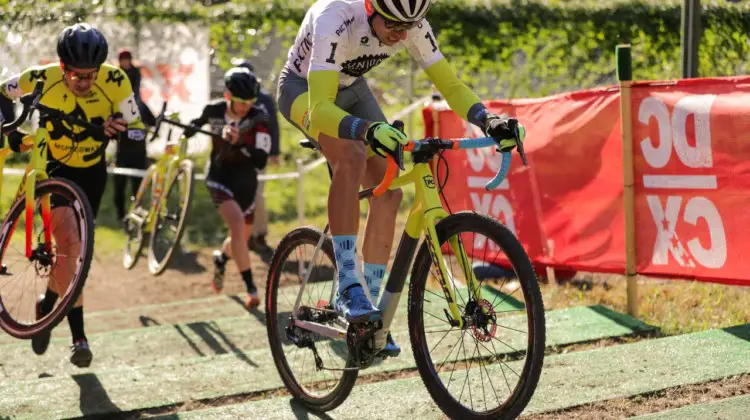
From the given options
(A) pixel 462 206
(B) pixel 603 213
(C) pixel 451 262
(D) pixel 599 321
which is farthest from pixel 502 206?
(C) pixel 451 262

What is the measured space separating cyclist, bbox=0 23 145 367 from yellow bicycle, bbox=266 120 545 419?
1505mm

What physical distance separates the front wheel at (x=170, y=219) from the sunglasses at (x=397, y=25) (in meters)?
4.75

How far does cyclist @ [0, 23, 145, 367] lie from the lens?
21.4 ft

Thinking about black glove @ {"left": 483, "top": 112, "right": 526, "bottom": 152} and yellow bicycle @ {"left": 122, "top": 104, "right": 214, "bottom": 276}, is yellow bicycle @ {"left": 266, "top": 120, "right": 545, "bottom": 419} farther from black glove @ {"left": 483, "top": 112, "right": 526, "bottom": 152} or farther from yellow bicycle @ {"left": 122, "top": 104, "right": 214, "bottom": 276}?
yellow bicycle @ {"left": 122, "top": 104, "right": 214, "bottom": 276}

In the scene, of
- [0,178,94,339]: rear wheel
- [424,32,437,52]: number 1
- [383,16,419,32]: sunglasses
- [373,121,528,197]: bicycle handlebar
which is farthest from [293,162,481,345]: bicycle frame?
[0,178,94,339]: rear wheel

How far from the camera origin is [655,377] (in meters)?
5.77

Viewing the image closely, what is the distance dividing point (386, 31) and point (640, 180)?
309 cm

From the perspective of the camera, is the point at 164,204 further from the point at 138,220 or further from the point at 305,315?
the point at 305,315

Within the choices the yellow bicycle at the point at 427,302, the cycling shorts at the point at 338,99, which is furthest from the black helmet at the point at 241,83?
the cycling shorts at the point at 338,99

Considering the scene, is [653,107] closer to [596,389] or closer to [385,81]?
[596,389]

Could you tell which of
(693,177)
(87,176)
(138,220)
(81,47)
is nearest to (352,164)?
(81,47)

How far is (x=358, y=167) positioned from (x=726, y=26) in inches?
308

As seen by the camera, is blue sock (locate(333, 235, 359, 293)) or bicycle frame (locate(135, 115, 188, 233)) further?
bicycle frame (locate(135, 115, 188, 233))

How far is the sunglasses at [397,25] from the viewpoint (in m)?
4.92
